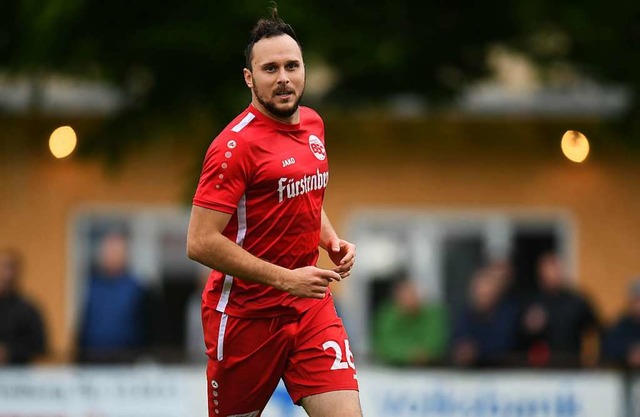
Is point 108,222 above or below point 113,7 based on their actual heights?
below

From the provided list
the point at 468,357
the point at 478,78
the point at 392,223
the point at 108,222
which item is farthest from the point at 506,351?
the point at 108,222

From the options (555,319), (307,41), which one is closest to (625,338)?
(555,319)

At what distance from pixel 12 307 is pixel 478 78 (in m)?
4.95

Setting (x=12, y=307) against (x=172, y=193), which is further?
(x=172, y=193)

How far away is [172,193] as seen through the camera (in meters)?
18.0

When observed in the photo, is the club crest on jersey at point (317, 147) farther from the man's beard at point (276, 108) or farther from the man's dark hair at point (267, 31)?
the man's dark hair at point (267, 31)

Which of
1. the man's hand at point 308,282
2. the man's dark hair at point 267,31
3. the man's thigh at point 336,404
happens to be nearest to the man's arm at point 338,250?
the man's hand at point 308,282

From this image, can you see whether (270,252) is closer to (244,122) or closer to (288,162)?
(288,162)

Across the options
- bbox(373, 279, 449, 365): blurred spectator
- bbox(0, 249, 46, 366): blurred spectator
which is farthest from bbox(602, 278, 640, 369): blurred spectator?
bbox(0, 249, 46, 366): blurred spectator

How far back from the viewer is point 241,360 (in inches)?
271

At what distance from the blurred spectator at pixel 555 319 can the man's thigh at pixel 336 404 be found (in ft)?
20.2

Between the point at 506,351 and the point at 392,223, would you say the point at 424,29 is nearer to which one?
the point at 506,351

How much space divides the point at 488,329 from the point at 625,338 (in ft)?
3.96

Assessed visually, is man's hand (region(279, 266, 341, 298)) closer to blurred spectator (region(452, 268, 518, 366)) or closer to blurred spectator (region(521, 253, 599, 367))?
blurred spectator (region(452, 268, 518, 366))
